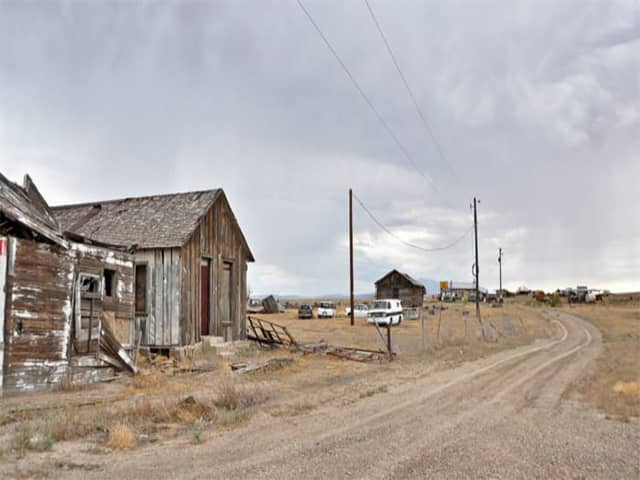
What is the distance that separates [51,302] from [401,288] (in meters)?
58.4

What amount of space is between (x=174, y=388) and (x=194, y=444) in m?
5.38

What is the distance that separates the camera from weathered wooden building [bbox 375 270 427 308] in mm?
68312

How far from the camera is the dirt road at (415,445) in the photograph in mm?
6746

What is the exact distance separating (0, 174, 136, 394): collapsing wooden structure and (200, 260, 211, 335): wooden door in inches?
173

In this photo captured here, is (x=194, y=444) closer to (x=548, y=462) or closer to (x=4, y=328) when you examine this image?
(x=548, y=462)

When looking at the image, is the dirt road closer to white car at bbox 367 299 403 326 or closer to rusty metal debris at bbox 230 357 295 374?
rusty metal debris at bbox 230 357 295 374

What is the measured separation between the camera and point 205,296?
803 inches

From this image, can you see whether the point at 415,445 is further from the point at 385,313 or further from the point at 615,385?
the point at 385,313

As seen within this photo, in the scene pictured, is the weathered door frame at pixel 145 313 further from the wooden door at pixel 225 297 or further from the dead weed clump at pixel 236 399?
the dead weed clump at pixel 236 399

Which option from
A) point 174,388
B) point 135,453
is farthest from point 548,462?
point 174,388

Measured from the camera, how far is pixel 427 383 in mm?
14086

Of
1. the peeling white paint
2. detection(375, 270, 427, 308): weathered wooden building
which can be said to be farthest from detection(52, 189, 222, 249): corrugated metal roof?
detection(375, 270, 427, 308): weathered wooden building

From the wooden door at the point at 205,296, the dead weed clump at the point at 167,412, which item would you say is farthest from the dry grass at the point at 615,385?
the wooden door at the point at 205,296

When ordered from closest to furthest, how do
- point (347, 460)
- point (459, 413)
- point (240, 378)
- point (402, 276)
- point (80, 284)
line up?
1. point (347, 460)
2. point (459, 413)
3. point (80, 284)
4. point (240, 378)
5. point (402, 276)
